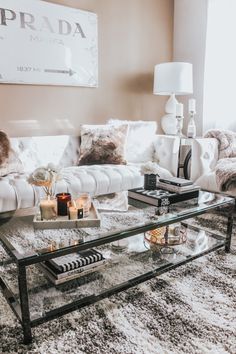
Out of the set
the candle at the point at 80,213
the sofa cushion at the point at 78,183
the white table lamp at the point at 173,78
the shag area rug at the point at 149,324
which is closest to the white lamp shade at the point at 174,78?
the white table lamp at the point at 173,78

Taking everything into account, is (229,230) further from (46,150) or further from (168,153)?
(46,150)

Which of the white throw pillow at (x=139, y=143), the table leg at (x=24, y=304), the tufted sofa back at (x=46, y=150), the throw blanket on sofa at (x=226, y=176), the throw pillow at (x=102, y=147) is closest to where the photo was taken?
the table leg at (x=24, y=304)

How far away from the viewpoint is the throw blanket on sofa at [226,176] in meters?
2.38

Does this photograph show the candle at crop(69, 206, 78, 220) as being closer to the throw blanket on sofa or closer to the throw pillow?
the throw pillow

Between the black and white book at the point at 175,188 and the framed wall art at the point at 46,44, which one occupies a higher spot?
the framed wall art at the point at 46,44

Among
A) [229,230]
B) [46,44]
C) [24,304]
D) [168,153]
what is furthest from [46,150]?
[24,304]

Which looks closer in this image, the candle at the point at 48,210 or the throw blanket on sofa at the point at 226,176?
the candle at the point at 48,210

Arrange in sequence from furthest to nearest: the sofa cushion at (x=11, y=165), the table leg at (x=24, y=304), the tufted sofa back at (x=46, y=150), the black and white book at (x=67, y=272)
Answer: the tufted sofa back at (x=46, y=150) < the sofa cushion at (x=11, y=165) < the black and white book at (x=67, y=272) < the table leg at (x=24, y=304)

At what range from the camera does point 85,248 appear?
1.24 metres

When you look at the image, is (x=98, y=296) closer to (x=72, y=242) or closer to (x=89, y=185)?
(x=72, y=242)

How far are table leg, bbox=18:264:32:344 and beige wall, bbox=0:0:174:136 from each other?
6.65ft

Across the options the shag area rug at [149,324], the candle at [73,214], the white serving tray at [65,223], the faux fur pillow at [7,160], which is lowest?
the shag area rug at [149,324]

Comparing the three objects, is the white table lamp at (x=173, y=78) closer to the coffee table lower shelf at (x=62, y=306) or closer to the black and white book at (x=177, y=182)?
the black and white book at (x=177, y=182)

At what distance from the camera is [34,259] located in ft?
3.62
